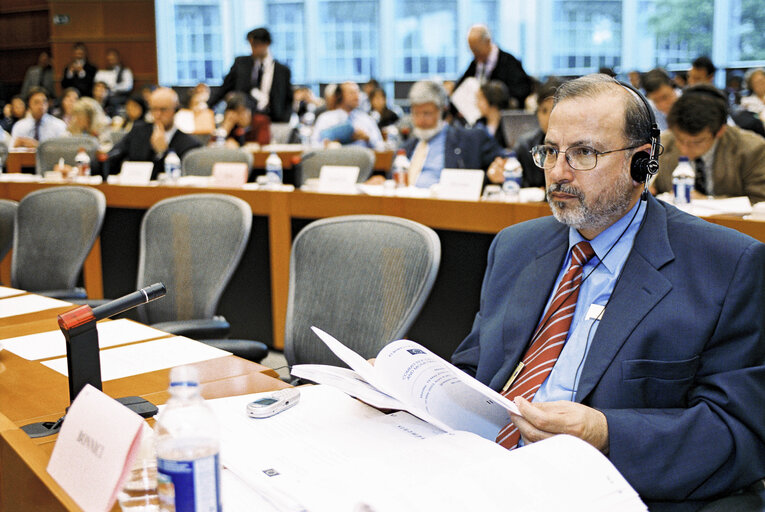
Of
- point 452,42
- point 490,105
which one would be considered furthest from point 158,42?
point 490,105

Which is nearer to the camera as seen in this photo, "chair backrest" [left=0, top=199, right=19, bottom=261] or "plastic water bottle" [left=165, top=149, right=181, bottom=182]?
"chair backrest" [left=0, top=199, right=19, bottom=261]

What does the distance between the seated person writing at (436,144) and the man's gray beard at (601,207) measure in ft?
9.60

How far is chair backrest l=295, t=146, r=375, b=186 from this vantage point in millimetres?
4672

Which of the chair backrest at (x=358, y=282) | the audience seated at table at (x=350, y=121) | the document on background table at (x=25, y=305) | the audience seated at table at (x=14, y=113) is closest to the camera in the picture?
the chair backrest at (x=358, y=282)

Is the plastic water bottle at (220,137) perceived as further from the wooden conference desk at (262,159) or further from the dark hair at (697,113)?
the dark hair at (697,113)

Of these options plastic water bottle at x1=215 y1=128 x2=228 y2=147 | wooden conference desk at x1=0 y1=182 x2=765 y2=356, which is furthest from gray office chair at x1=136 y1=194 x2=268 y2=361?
plastic water bottle at x1=215 y1=128 x2=228 y2=147

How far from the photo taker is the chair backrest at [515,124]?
218 inches

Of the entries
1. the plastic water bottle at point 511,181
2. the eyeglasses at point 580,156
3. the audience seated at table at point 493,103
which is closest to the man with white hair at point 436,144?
the plastic water bottle at point 511,181

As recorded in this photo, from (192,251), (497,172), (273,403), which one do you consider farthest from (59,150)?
(273,403)

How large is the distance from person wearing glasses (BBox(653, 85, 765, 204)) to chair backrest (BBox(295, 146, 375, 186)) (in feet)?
5.57

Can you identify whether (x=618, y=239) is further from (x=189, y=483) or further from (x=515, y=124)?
(x=515, y=124)

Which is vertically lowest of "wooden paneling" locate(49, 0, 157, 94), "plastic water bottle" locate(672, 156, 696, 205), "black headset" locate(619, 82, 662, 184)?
"plastic water bottle" locate(672, 156, 696, 205)

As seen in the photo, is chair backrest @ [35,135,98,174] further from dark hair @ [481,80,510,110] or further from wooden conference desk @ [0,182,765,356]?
dark hair @ [481,80,510,110]

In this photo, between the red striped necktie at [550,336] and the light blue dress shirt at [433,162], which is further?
the light blue dress shirt at [433,162]
